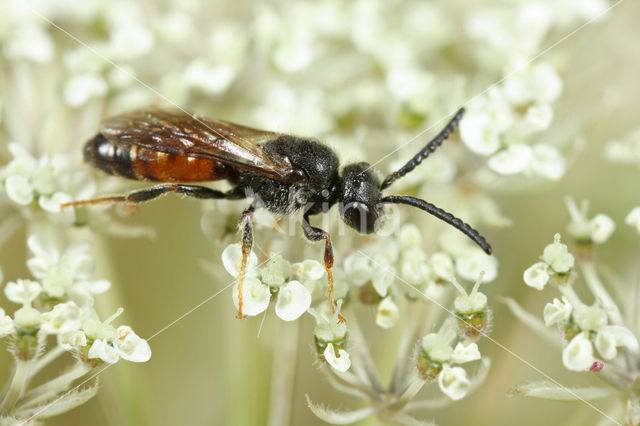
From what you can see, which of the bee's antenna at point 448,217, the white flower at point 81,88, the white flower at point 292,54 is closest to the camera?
the bee's antenna at point 448,217

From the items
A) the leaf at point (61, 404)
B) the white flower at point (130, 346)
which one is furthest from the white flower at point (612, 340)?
the leaf at point (61, 404)

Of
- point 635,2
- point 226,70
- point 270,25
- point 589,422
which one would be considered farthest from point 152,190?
point 635,2

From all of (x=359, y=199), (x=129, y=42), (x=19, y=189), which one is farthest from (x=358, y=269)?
(x=129, y=42)

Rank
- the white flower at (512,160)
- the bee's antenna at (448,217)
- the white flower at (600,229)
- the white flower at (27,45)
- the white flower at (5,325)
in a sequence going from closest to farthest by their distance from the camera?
1. the white flower at (5,325)
2. the bee's antenna at (448,217)
3. the white flower at (600,229)
4. the white flower at (512,160)
5. the white flower at (27,45)

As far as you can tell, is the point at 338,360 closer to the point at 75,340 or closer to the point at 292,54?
the point at 75,340

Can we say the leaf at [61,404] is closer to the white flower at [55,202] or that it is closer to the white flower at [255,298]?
the white flower at [255,298]

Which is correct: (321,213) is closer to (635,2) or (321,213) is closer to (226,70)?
(226,70)

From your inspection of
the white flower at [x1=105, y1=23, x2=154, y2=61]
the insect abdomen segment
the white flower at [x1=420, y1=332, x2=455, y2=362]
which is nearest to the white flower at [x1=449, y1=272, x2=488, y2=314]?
the white flower at [x1=420, y1=332, x2=455, y2=362]
